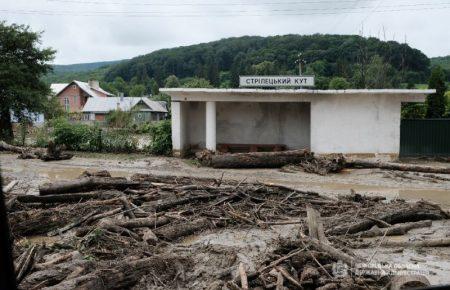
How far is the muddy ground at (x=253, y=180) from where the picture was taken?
649 cm

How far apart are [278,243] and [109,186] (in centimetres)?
595

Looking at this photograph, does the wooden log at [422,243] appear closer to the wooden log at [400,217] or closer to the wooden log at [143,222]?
the wooden log at [400,217]

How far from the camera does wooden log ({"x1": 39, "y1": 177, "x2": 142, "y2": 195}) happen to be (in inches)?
411

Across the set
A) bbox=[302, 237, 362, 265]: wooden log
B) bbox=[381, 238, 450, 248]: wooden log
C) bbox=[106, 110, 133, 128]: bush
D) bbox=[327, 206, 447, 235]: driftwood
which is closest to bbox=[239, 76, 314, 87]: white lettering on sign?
bbox=[106, 110, 133, 128]: bush

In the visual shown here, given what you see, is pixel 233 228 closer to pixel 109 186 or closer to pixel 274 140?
pixel 109 186

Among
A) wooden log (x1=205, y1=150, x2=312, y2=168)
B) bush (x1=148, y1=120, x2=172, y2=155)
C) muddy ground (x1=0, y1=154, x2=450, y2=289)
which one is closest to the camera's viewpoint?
muddy ground (x1=0, y1=154, x2=450, y2=289)

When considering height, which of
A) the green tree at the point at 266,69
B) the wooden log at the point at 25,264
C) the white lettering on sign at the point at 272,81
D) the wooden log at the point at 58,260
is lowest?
the wooden log at the point at 58,260

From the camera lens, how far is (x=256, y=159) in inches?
721

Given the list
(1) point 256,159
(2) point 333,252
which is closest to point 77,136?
(1) point 256,159

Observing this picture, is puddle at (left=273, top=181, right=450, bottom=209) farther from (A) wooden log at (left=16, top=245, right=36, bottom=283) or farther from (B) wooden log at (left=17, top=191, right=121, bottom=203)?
(A) wooden log at (left=16, top=245, right=36, bottom=283)

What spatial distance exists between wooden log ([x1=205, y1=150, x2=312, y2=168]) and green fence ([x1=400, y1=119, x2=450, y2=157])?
254 inches

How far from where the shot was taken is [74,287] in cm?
479

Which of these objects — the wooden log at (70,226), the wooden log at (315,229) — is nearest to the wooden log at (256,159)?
the wooden log at (70,226)

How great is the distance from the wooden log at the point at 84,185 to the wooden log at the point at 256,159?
6.97 meters
